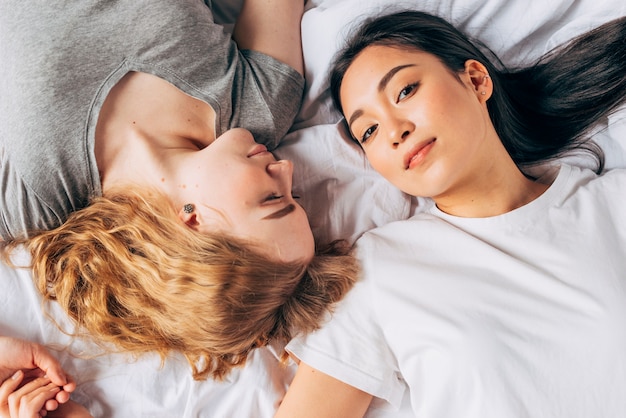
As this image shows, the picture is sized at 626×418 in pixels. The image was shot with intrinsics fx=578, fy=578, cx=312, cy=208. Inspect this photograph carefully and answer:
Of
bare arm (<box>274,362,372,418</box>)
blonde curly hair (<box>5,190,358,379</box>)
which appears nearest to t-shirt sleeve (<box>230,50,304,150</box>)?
blonde curly hair (<box>5,190,358,379</box>)

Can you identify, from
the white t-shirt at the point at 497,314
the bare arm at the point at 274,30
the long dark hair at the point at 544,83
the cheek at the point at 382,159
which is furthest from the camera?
the bare arm at the point at 274,30

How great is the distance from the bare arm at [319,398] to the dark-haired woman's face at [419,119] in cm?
47

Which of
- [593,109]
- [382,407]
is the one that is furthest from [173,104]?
[593,109]

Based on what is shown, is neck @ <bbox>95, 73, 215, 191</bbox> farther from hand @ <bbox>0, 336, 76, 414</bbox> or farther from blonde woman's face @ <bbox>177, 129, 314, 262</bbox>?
hand @ <bbox>0, 336, 76, 414</bbox>

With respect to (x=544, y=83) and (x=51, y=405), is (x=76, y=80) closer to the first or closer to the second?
(x=51, y=405)

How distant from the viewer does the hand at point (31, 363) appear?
49.1 inches

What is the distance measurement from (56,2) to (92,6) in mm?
83

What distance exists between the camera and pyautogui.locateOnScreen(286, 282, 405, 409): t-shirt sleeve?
1271mm

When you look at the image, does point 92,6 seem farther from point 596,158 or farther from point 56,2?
point 596,158

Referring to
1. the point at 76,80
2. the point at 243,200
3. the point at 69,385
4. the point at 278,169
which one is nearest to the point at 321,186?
the point at 278,169

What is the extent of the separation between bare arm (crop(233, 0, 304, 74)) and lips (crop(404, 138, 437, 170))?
18.8 inches

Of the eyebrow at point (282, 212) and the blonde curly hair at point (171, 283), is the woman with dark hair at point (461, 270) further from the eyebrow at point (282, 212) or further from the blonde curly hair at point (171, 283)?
the eyebrow at point (282, 212)

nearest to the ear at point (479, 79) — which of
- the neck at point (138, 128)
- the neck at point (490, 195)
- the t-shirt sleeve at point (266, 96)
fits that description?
the neck at point (490, 195)

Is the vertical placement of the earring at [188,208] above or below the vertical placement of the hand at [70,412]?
above
